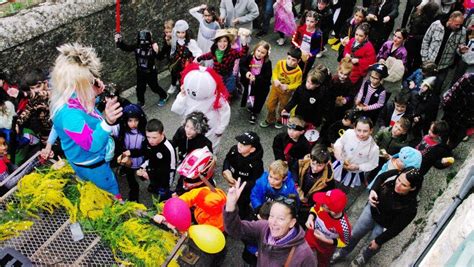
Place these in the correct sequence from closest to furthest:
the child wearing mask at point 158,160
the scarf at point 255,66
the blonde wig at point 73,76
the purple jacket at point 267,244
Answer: the purple jacket at point 267,244, the blonde wig at point 73,76, the child wearing mask at point 158,160, the scarf at point 255,66

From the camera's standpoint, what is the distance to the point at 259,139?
5.08m

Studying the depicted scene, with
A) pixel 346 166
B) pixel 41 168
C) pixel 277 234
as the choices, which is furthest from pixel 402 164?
pixel 41 168

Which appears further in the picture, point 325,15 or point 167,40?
point 325,15

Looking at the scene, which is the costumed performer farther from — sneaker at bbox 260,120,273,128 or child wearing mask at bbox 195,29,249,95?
sneaker at bbox 260,120,273,128

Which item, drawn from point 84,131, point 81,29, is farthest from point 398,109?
point 81,29

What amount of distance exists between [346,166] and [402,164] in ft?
2.48

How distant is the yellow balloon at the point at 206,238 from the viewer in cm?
365

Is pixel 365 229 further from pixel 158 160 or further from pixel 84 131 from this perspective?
pixel 84 131

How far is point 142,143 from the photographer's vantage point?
16.9ft

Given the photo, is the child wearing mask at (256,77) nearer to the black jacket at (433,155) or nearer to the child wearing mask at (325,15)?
the child wearing mask at (325,15)

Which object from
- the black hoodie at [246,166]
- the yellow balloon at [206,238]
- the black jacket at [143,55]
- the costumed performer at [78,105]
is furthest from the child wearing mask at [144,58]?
the yellow balloon at [206,238]

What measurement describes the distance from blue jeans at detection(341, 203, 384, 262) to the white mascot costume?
6.30ft

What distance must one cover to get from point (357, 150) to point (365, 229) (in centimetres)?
94

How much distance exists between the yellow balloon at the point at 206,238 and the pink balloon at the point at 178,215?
0.07 m
